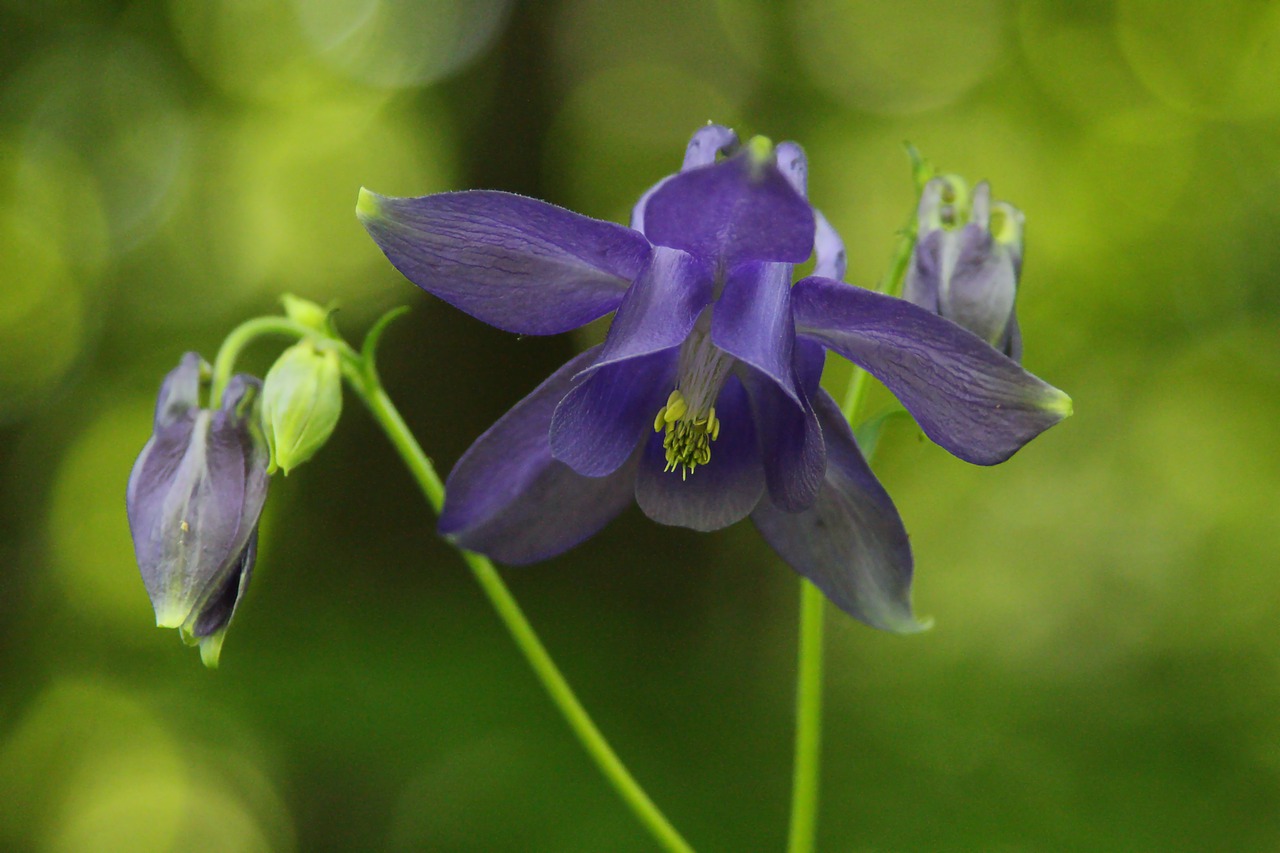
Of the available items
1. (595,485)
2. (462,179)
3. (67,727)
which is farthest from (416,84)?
(595,485)

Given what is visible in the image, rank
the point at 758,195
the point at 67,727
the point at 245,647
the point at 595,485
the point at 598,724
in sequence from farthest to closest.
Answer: the point at 67,727
the point at 245,647
the point at 598,724
the point at 595,485
the point at 758,195

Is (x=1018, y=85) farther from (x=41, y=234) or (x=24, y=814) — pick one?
(x=24, y=814)

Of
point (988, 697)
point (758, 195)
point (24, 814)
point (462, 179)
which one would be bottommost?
point (24, 814)

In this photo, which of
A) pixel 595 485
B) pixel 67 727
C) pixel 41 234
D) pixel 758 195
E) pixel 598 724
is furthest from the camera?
pixel 41 234

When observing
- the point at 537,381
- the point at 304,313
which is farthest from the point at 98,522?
the point at 304,313

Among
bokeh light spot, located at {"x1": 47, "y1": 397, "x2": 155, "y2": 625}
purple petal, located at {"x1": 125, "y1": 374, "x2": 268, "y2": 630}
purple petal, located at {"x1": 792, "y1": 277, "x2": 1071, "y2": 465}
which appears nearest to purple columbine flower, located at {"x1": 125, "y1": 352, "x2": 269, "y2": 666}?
purple petal, located at {"x1": 125, "y1": 374, "x2": 268, "y2": 630}

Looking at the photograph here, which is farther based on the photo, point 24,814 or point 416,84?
point 416,84

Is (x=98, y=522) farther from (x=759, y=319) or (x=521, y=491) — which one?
(x=759, y=319)

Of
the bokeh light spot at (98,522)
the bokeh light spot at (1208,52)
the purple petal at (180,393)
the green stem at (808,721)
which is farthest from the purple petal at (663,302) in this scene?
the bokeh light spot at (1208,52)

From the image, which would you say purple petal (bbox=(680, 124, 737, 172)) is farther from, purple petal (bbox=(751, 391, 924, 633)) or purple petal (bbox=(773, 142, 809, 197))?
purple petal (bbox=(751, 391, 924, 633))
